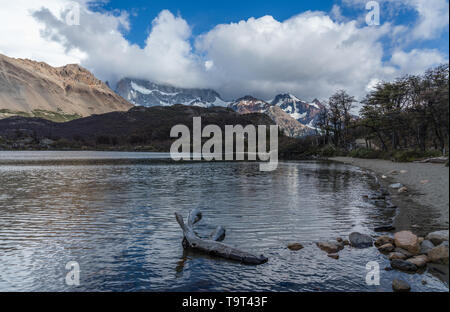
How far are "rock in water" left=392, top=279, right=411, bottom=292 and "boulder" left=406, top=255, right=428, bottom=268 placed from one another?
2224mm

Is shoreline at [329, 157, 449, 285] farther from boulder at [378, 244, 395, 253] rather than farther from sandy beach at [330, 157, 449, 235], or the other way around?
boulder at [378, 244, 395, 253]

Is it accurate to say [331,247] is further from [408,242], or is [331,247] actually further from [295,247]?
[408,242]

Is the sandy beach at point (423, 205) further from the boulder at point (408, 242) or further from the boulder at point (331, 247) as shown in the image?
the boulder at point (331, 247)

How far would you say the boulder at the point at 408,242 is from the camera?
1424 centimetres

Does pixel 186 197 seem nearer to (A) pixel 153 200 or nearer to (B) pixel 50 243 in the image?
(A) pixel 153 200

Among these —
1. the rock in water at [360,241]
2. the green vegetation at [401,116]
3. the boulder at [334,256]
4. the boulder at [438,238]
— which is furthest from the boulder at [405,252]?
the green vegetation at [401,116]

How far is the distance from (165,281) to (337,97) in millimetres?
127546

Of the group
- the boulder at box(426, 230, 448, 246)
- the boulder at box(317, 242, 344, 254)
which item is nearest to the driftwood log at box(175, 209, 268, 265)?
the boulder at box(317, 242, 344, 254)

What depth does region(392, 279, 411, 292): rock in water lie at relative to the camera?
10.9 metres

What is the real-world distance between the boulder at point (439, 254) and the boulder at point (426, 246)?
55 cm

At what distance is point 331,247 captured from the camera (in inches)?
599

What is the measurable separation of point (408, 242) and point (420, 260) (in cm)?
182
